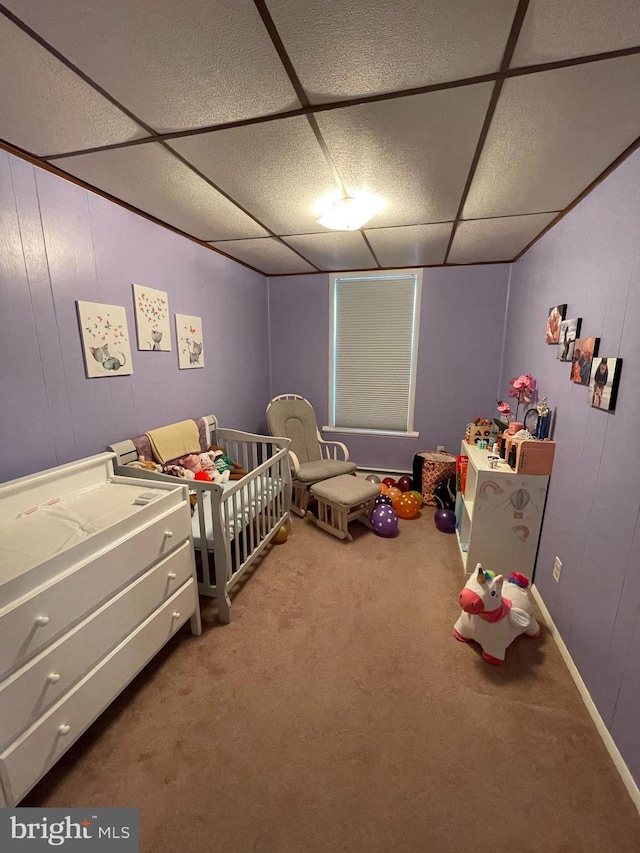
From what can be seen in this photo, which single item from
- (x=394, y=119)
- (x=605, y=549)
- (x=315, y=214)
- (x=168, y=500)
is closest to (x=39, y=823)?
(x=168, y=500)

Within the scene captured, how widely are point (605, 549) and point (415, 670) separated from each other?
3.23 ft

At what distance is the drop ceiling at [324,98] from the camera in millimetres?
876

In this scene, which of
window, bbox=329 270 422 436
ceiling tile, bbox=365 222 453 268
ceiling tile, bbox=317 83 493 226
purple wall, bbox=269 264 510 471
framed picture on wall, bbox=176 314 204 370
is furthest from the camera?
window, bbox=329 270 422 436

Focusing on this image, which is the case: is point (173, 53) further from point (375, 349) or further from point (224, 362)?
point (375, 349)

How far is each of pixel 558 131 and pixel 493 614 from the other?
2.02 meters

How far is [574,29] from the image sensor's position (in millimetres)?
884

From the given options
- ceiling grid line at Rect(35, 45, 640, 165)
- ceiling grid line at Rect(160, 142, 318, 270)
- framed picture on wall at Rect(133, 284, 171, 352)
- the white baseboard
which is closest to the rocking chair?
framed picture on wall at Rect(133, 284, 171, 352)

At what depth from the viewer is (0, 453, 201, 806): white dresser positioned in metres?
0.99

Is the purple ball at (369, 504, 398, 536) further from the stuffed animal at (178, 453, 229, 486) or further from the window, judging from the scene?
the stuffed animal at (178, 453, 229, 486)

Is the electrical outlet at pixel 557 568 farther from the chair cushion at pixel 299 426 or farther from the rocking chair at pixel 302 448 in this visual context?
the chair cushion at pixel 299 426

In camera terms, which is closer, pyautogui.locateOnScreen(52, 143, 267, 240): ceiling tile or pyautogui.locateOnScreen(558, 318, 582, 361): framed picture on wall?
pyautogui.locateOnScreen(52, 143, 267, 240): ceiling tile

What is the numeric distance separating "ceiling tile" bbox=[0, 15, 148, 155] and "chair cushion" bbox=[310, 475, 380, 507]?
2.34 m

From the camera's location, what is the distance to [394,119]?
1.25 metres

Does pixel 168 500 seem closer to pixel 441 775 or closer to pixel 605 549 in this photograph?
pixel 441 775
